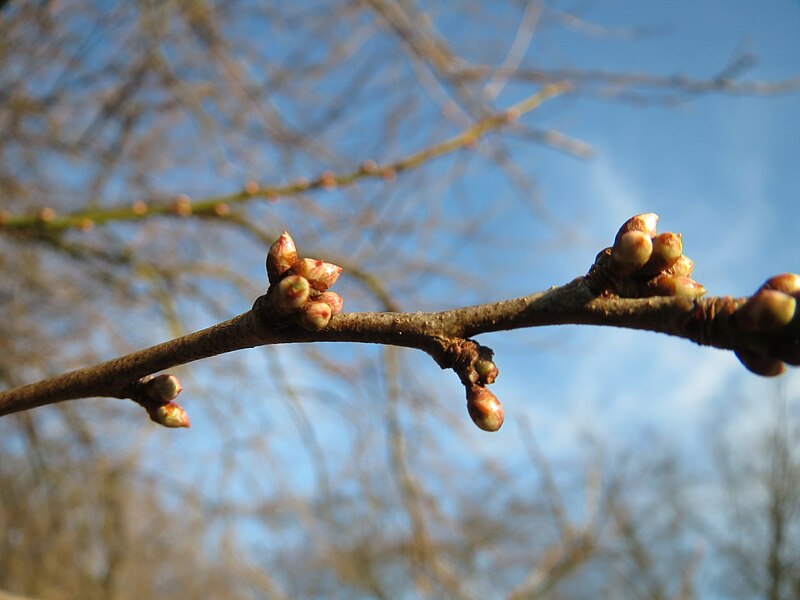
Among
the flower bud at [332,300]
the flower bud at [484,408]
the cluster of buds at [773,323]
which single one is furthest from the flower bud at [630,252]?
the flower bud at [332,300]

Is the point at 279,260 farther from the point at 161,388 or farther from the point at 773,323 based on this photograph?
the point at 773,323

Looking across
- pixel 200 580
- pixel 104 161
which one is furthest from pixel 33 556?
pixel 104 161

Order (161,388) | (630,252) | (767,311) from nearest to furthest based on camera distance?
(767,311)
(630,252)
(161,388)

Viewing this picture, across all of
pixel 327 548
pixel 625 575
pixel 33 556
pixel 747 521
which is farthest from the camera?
pixel 747 521

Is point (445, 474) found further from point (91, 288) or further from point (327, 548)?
point (91, 288)

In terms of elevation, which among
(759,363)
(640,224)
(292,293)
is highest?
(640,224)

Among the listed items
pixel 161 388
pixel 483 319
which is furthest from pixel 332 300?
pixel 161 388
